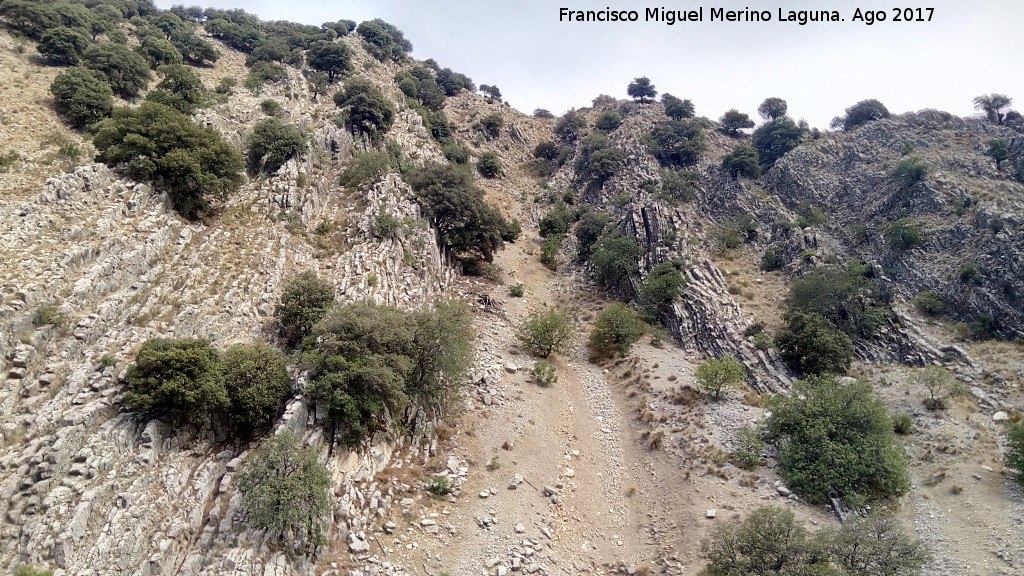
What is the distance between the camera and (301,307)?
23.3 metres

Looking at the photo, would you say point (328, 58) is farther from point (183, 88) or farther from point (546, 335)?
point (546, 335)

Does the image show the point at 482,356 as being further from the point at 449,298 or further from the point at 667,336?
the point at 667,336

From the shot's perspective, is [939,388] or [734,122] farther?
[734,122]

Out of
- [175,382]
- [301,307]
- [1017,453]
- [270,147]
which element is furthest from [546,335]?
[270,147]

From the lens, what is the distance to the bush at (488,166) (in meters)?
62.3

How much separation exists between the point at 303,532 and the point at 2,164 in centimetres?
2429

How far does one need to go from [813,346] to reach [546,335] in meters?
16.2

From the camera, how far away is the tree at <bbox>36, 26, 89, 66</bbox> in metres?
37.1

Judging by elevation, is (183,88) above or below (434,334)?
above

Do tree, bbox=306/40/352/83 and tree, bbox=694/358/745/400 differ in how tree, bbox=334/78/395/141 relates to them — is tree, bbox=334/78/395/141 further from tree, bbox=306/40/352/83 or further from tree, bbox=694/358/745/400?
tree, bbox=694/358/745/400

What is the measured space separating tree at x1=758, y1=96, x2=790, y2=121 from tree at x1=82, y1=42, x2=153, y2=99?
75.3 metres

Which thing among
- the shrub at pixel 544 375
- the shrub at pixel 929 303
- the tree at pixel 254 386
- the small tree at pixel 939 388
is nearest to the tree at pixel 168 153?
the tree at pixel 254 386

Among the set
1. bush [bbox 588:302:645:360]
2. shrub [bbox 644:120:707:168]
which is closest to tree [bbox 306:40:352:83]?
shrub [bbox 644:120:707:168]

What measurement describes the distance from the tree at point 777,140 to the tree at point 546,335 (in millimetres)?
41999
